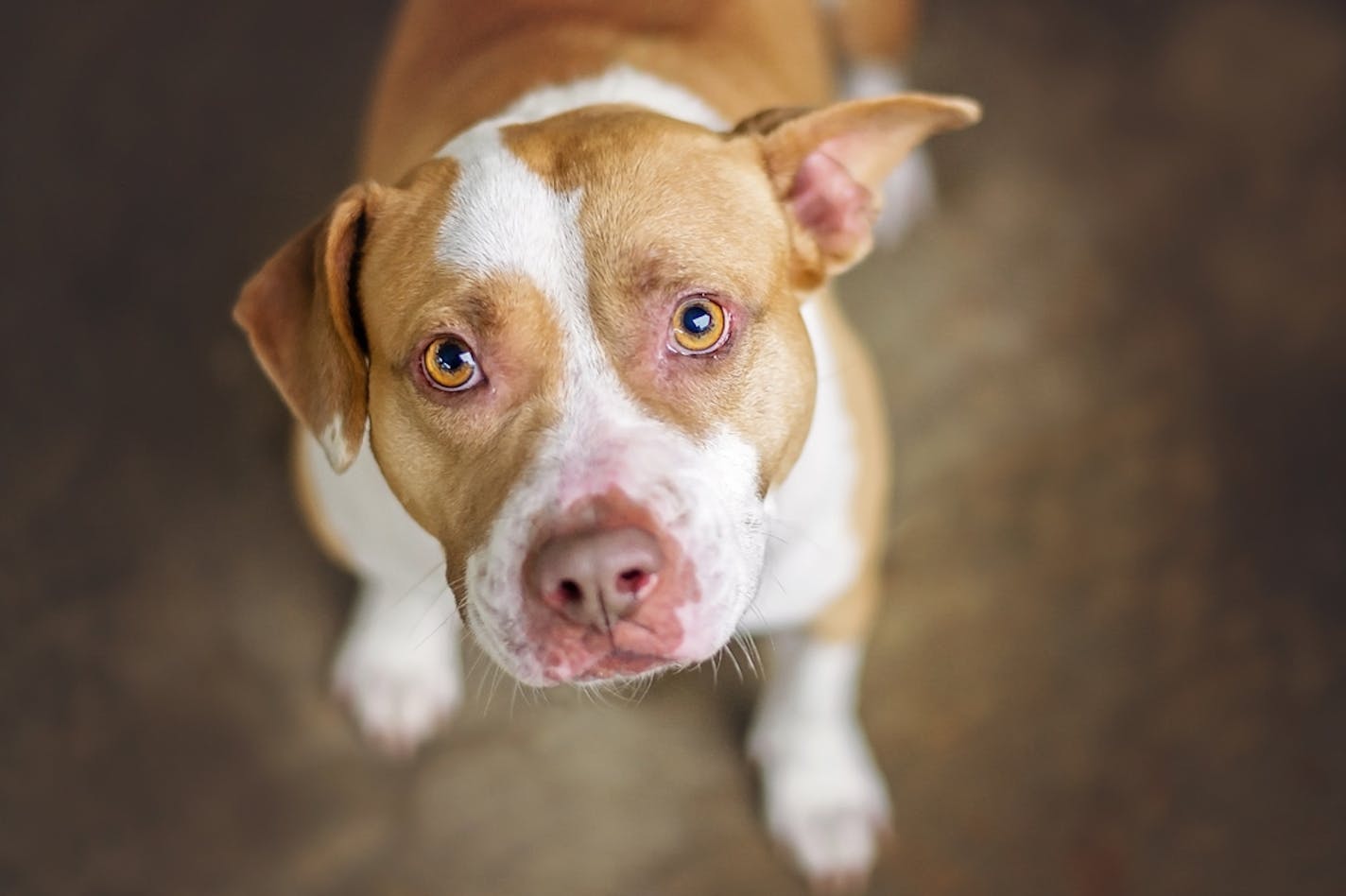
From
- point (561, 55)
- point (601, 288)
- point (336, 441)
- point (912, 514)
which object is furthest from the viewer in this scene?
point (912, 514)

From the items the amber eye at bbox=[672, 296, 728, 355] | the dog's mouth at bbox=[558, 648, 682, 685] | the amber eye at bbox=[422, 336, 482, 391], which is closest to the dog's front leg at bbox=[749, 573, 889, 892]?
the dog's mouth at bbox=[558, 648, 682, 685]

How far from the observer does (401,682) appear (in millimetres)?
3295

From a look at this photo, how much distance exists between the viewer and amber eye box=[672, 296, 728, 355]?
2035 millimetres

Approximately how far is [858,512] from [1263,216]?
1817 millimetres

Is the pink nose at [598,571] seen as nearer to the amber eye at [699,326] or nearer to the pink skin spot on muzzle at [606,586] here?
the pink skin spot on muzzle at [606,586]

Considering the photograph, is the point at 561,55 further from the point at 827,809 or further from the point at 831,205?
the point at 827,809

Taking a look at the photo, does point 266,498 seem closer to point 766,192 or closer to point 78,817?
point 78,817

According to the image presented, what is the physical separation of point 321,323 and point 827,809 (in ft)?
5.86

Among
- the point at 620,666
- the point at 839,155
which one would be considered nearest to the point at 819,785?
the point at 620,666

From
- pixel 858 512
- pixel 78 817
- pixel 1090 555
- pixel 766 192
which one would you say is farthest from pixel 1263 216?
pixel 78 817

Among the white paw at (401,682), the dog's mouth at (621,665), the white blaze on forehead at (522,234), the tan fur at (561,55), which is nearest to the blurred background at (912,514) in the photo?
the white paw at (401,682)

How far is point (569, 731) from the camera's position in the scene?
10.8ft

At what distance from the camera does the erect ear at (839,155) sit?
214 cm

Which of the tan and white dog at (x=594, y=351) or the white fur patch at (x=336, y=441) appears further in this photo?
the white fur patch at (x=336, y=441)
